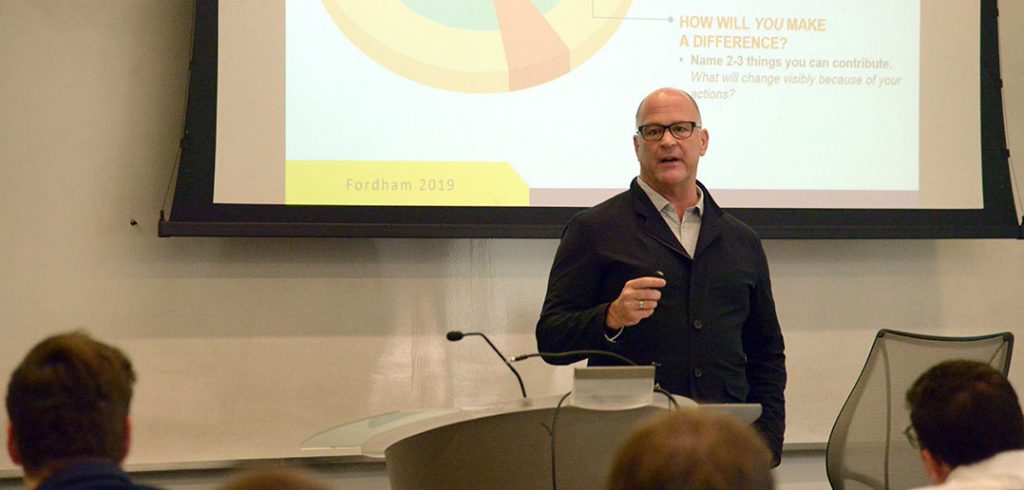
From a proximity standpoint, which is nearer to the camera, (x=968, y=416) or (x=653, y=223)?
(x=968, y=416)

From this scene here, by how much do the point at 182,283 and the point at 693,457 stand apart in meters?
2.98

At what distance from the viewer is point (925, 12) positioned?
14.0ft

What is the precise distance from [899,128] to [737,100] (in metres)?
0.63

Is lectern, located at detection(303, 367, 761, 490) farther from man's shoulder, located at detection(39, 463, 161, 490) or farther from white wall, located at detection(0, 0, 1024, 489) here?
white wall, located at detection(0, 0, 1024, 489)

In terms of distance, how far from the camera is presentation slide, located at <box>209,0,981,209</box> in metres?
3.77

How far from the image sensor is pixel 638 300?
7.99ft

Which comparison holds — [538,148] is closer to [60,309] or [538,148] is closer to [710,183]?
[710,183]

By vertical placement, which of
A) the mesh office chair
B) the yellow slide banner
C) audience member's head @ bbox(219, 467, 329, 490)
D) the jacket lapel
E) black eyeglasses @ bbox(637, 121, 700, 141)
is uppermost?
black eyeglasses @ bbox(637, 121, 700, 141)

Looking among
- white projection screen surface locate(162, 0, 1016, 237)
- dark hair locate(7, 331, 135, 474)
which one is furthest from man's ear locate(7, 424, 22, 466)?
white projection screen surface locate(162, 0, 1016, 237)

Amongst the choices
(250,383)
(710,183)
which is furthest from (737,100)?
(250,383)

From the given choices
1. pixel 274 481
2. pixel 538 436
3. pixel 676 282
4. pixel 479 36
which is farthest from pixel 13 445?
pixel 479 36

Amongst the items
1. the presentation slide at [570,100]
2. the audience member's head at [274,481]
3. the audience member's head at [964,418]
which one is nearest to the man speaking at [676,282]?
the audience member's head at [964,418]

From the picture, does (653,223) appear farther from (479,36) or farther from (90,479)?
(90,479)

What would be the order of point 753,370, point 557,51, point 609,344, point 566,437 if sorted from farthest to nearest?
point 557,51
point 753,370
point 609,344
point 566,437
